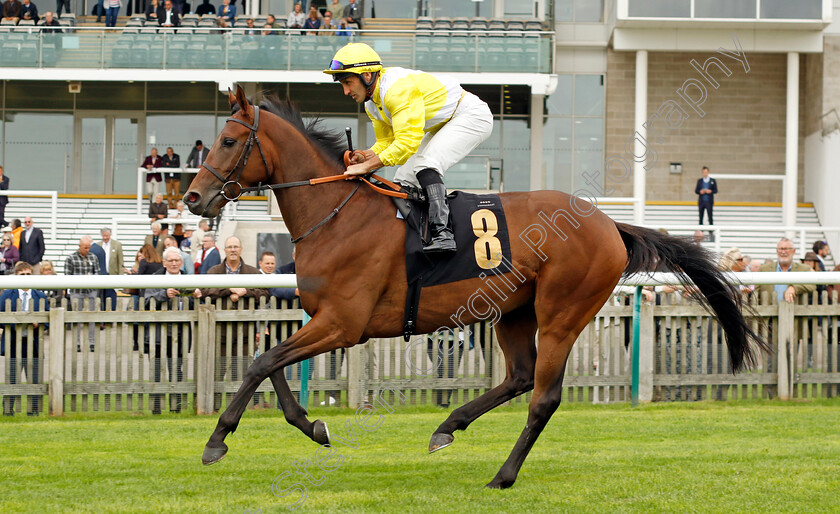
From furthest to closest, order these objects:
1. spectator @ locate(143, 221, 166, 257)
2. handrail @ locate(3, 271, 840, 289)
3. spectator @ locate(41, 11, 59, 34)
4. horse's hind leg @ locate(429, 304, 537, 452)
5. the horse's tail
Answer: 1. spectator @ locate(41, 11, 59, 34)
2. spectator @ locate(143, 221, 166, 257)
3. handrail @ locate(3, 271, 840, 289)
4. the horse's tail
5. horse's hind leg @ locate(429, 304, 537, 452)

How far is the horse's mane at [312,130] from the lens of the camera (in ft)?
16.1

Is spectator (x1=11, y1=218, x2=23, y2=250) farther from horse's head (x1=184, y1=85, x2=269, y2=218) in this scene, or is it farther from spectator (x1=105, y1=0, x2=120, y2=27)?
horse's head (x1=184, y1=85, x2=269, y2=218)

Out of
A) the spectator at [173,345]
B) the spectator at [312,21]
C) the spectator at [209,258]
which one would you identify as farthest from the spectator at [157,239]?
the spectator at [312,21]

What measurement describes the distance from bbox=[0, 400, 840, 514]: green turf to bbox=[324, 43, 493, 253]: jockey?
1307 mm

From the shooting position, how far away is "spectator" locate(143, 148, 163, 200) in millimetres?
18547

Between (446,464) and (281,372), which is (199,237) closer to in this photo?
(446,464)

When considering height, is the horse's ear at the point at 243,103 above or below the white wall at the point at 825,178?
below

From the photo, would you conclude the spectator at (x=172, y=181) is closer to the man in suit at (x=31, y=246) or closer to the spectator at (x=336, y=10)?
the man in suit at (x=31, y=246)

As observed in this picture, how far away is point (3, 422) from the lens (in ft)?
22.7

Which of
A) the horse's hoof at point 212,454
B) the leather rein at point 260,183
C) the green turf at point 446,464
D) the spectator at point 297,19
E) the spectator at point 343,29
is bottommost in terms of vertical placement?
the green turf at point 446,464

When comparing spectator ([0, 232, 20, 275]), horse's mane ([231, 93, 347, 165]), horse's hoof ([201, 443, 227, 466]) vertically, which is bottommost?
horse's hoof ([201, 443, 227, 466])

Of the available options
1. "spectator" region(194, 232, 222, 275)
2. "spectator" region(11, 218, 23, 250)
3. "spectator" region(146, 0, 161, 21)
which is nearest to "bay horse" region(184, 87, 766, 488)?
"spectator" region(194, 232, 222, 275)

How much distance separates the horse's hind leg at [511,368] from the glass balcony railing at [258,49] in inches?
560

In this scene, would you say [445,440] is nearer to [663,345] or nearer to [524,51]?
[663,345]
